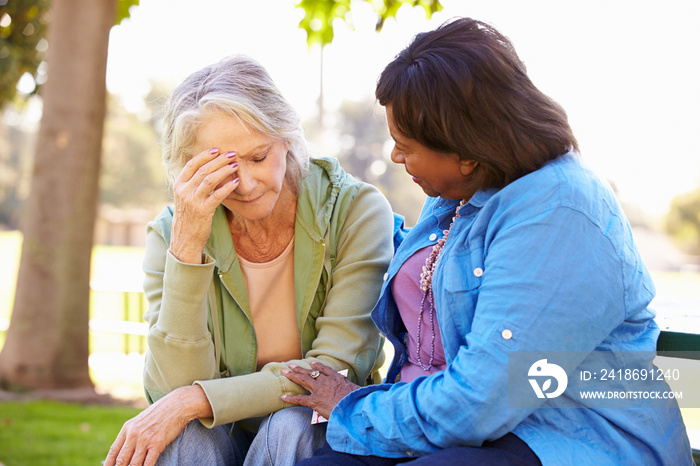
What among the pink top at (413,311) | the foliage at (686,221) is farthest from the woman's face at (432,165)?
the foliage at (686,221)

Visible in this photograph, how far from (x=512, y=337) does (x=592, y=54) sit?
67.6ft

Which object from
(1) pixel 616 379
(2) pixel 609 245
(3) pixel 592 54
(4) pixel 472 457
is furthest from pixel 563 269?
(3) pixel 592 54

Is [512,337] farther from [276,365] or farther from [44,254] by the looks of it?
[44,254]

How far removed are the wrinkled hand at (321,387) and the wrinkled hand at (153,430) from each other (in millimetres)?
291

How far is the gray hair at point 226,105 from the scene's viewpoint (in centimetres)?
228

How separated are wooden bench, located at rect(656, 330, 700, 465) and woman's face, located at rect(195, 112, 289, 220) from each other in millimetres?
1321

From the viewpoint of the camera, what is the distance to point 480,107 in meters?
1.80

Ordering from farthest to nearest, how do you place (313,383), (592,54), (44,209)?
(592,54), (44,209), (313,383)

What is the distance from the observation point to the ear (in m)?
1.91

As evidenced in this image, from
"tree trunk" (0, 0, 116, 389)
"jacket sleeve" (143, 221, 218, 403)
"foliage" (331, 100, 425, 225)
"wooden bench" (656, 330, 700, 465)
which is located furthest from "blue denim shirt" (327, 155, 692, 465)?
"foliage" (331, 100, 425, 225)

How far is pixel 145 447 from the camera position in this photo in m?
2.05

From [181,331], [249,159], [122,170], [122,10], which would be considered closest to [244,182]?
[249,159]

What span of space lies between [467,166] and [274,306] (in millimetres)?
979

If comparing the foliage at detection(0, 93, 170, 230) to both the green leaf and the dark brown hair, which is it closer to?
the green leaf
